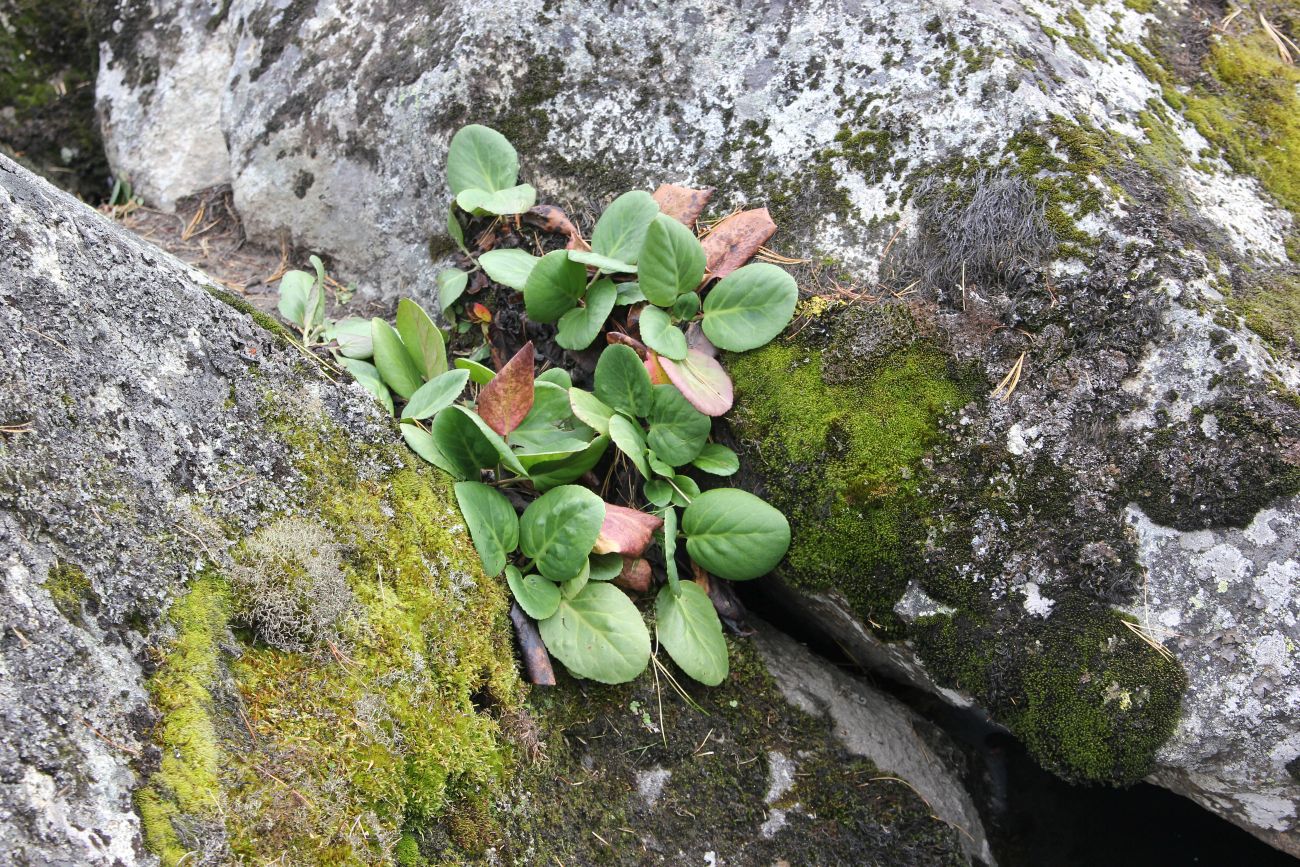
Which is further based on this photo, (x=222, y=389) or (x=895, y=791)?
(x=895, y=791)

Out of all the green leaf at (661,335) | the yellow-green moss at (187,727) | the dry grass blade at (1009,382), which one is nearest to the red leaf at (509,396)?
the green leaf at (661,335)

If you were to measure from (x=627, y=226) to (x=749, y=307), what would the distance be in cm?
53

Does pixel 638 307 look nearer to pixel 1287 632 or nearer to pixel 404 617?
pixel 404 617

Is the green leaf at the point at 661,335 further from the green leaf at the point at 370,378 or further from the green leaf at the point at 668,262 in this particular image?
the green leaf at the point at 370,378

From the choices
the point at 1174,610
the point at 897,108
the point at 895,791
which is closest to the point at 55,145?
the point at 897,108

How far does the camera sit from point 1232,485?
247 centimetres

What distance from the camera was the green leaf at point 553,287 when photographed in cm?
304

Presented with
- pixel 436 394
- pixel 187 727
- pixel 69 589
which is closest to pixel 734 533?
pixel 436 394

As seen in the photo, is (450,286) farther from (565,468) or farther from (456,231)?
(565,468)

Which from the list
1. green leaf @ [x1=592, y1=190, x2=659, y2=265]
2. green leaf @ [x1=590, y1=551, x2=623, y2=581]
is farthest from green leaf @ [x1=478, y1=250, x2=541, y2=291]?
green leaf @ [x1=590, y1=551, x2=623, y2=581]

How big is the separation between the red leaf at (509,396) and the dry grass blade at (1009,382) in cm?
147

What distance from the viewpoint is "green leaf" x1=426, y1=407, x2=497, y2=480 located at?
2.71 m

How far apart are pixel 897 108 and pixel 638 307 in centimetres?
116

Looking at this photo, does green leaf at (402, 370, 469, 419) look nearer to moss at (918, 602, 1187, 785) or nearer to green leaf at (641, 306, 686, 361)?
green leaf at (641, 306, 686, 361)
